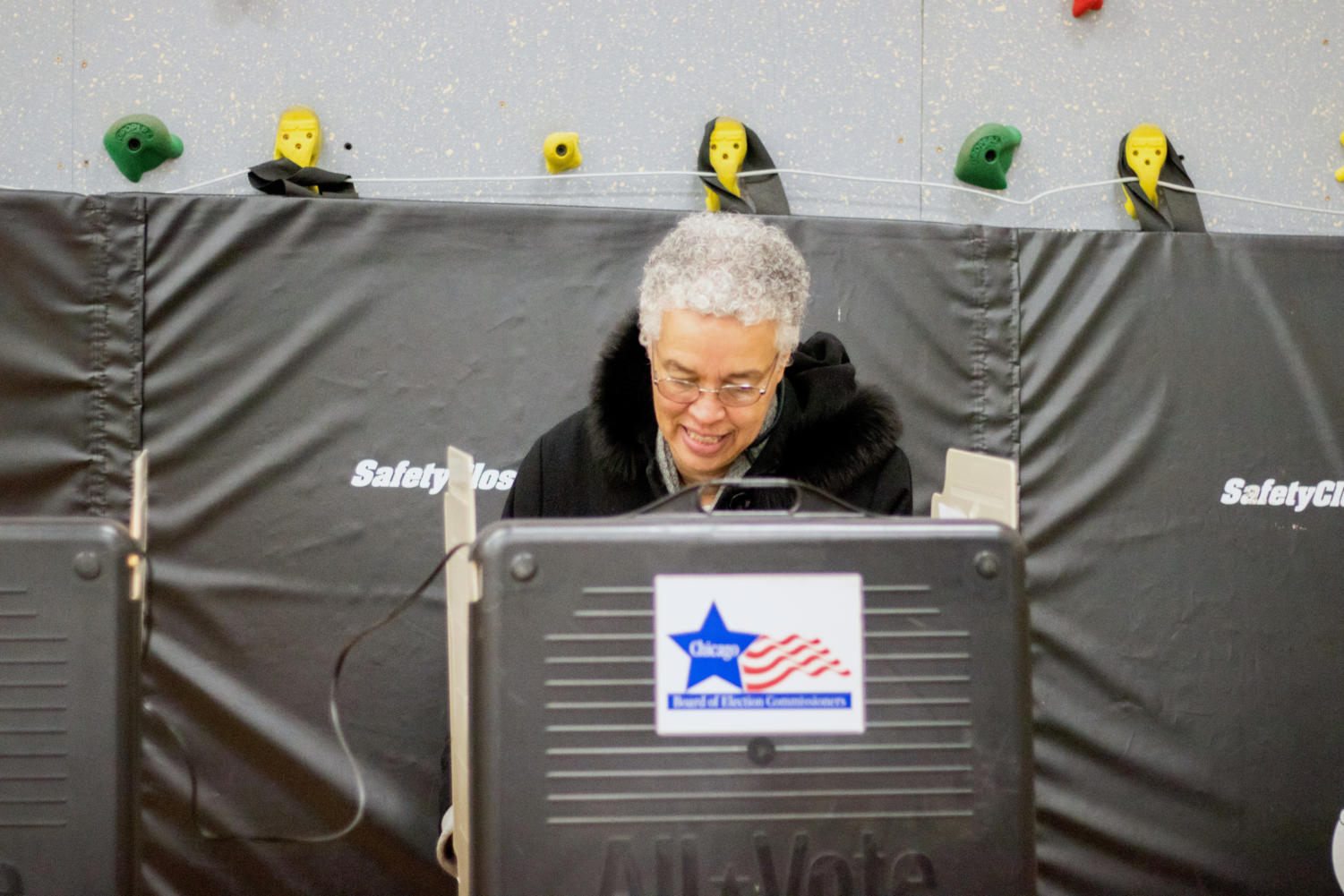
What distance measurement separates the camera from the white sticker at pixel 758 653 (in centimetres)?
62

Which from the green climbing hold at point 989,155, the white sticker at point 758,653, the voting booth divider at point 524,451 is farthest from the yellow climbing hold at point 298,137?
the white sticker at point 758,653

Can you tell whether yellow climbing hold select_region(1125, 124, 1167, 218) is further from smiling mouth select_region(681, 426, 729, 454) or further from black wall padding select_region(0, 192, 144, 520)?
black wall padding select_region(0, 192, 144, 520)

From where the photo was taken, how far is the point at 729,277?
117cm

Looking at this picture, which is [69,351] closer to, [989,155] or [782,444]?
[782,444]

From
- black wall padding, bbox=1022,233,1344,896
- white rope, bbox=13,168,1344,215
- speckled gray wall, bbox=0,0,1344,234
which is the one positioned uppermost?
speckled gray wall, bbox=0,0,1344,234

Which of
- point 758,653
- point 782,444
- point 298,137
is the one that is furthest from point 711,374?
point 298,137

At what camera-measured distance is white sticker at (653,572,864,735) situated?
24.3 inches

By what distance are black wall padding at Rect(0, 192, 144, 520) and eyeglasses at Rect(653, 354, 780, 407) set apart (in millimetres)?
1122

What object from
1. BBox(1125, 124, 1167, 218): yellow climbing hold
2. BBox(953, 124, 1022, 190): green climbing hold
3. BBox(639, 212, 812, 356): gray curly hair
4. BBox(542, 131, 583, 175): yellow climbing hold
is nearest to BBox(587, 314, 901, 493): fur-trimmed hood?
BBox(639, 212, 812, 356): gray curly hair

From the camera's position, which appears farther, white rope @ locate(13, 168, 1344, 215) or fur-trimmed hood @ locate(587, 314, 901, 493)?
white rope @ locate(13, 168, 1344, 215)

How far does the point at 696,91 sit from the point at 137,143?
1.07m

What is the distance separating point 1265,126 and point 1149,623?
3.62 feet

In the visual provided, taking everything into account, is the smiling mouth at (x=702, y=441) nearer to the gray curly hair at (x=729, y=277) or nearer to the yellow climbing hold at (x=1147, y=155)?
the gray curly hair at (x=729, y=277)

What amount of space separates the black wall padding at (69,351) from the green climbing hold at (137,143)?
0.19 m
